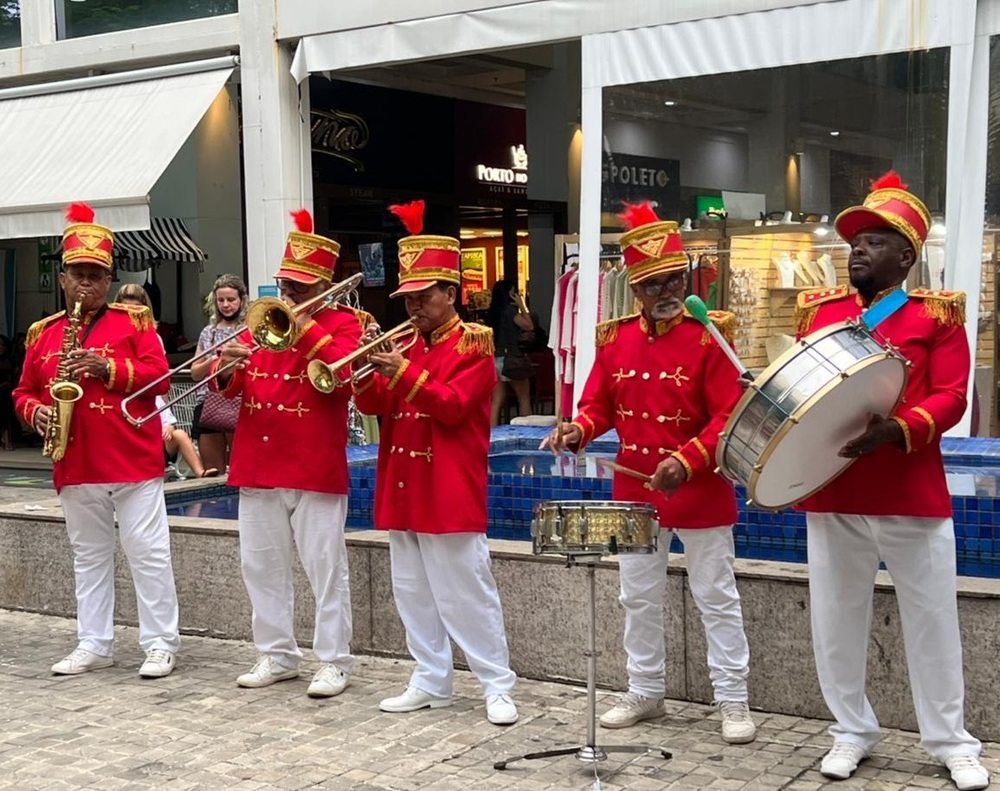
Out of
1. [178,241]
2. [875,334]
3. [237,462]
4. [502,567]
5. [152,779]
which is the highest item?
[178,241]

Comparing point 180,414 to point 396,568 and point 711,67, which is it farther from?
point 396,568

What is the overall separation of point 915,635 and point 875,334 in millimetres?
1056

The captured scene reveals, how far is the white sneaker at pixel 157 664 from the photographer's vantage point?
6730 mm

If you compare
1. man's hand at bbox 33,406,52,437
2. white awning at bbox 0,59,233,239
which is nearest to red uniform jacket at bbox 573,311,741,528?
man's hand at bbox 33,406,52,437

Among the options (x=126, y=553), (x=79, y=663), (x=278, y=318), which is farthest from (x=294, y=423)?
(x=79, y=663)

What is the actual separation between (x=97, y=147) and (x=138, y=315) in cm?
662

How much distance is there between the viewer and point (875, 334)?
465 centimetres

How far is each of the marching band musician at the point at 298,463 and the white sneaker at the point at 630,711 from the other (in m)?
1.31

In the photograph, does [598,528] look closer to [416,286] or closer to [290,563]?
[416,286]

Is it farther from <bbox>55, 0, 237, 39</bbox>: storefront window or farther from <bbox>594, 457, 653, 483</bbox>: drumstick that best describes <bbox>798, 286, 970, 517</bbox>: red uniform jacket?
<bbox>55, 0, 237, 39</bbox>: storefront window

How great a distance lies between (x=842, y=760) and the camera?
196 inches

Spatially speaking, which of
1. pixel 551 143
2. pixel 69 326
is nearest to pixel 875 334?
pixel 69 326

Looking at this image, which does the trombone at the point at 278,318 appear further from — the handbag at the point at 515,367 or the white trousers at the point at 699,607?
the handbag at the point at 515,367

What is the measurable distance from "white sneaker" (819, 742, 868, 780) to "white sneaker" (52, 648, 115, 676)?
3.66 meters
